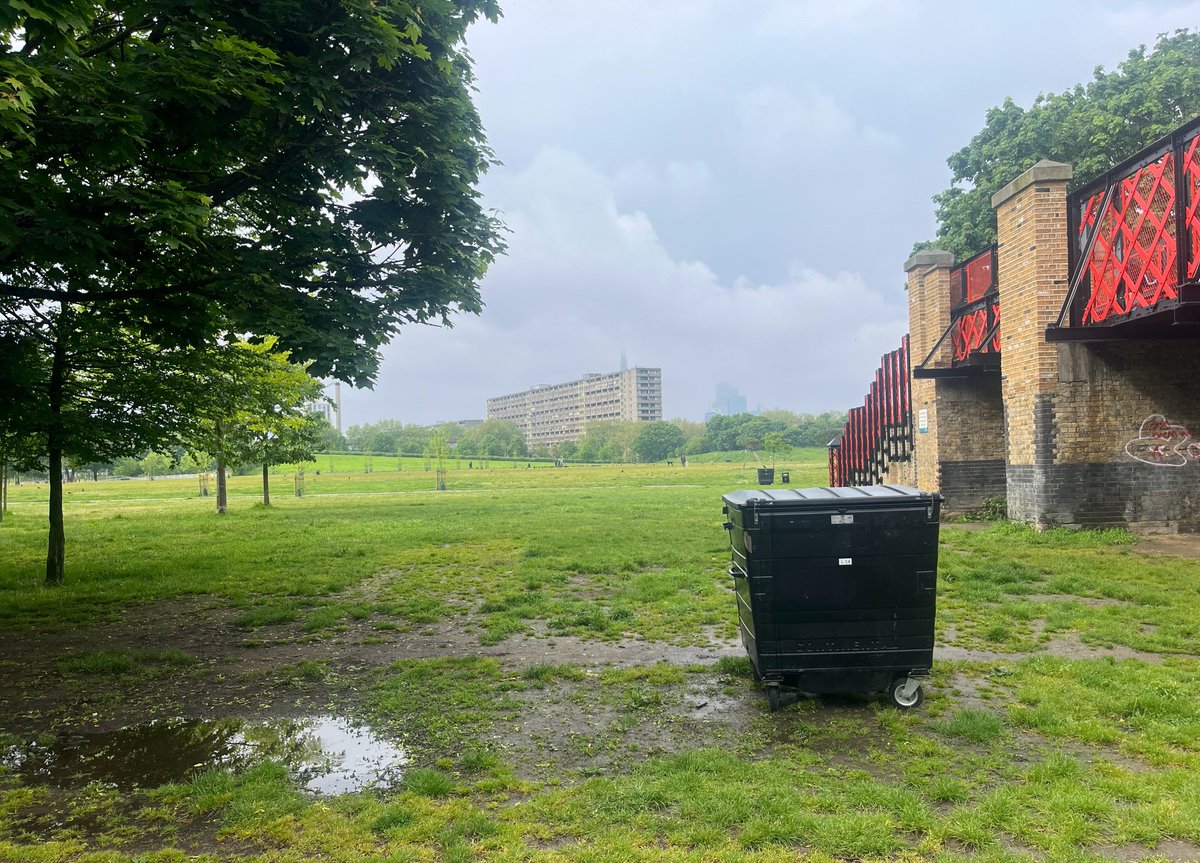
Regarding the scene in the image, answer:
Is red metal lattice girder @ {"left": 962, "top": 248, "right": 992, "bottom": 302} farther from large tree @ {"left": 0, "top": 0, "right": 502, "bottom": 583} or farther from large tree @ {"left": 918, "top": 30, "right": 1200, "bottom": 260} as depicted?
large tree @ {"left": 0, "top": 0, "right": 502, "bottom": 583}

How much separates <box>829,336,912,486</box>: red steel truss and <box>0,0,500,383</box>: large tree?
1295 cm

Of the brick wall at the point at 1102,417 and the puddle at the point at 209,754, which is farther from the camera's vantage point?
the brick wall at the point at 1102,417

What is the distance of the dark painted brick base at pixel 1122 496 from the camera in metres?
11.8

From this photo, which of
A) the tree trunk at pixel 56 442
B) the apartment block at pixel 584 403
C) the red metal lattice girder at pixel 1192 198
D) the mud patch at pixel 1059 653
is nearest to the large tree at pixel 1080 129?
the red metal lattice girder at pixel 1192 198

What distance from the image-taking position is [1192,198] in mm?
9023

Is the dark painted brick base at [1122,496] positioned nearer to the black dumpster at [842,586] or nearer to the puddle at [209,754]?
the black dumpster at [842,586]

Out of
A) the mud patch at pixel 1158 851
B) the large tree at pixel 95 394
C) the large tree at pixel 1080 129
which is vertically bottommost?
the mud patch at pixel 1158 851

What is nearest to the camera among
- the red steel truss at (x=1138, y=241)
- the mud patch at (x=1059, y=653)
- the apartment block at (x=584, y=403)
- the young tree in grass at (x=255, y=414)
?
the mud patch at (x=1059, y=653)

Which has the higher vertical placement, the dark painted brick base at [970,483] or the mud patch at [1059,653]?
the dark painted brick base at [970,483]

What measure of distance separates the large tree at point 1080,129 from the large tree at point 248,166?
67.2 ft

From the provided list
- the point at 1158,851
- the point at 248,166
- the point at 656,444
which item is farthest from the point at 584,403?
the point at 1158,851

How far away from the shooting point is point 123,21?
566cm

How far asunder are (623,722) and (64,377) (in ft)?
31.1

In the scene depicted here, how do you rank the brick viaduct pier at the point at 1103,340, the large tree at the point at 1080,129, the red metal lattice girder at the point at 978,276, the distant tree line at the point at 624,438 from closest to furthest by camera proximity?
the brick viaduct pier at the point at 1103,340
the red metal lattice girder at the point at 978,276
the large tree at the point at 1080,129
the distant tree line at the point at 624,438
